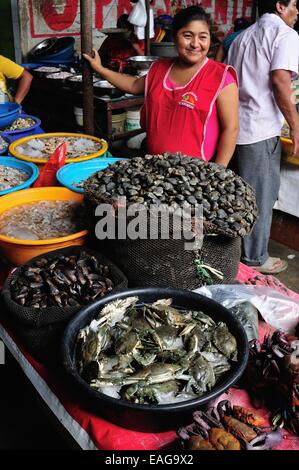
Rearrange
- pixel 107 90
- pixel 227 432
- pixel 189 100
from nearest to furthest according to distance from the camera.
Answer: pixel 227 432 < pixel 189 100 < pixel 107 90

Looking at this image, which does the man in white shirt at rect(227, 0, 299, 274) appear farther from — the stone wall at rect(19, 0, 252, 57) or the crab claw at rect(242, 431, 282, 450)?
the stone wall at rect(19, 0, 252, 57)

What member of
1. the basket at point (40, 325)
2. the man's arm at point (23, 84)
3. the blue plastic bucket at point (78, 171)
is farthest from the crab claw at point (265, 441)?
the man's arm at point (23, 84)

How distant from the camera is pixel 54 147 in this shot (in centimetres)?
317

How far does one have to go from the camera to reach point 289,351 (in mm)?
1403

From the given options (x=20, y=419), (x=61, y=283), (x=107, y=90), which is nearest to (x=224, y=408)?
(x=61, y=283)

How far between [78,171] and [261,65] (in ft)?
5.30

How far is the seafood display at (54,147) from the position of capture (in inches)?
120

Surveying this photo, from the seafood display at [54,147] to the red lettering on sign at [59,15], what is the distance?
429cm

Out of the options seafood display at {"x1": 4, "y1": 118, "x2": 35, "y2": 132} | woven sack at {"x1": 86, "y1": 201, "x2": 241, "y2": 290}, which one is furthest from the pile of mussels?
seafood display at {"x1": 4, "y1": 118, "x2": 35, "y2": 132}

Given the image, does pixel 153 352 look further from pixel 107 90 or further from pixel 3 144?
pixel 107 90

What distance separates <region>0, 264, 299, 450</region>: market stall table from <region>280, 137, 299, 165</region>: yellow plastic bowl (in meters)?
2.43

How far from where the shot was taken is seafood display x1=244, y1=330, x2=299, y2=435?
4.27 feet

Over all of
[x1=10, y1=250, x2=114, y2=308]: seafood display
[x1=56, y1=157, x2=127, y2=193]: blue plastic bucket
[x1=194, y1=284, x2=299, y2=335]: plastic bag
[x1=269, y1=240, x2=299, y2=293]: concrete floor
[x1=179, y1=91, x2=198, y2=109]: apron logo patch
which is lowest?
[x1=269, y1=240, x2=299, y2=293]: concrete floor

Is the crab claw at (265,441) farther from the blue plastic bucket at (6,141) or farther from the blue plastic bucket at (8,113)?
the blue plastic bucket at (8,113)
